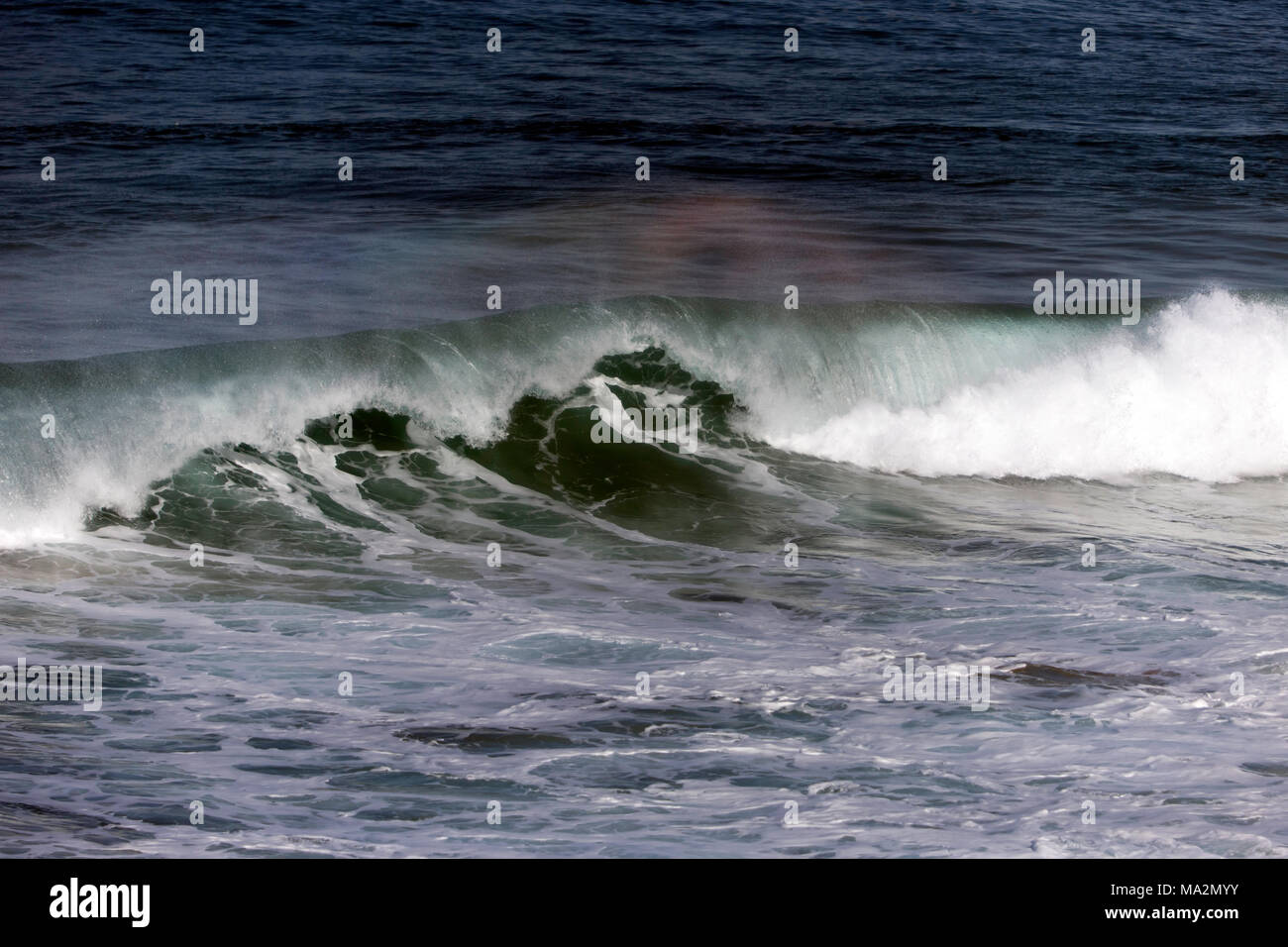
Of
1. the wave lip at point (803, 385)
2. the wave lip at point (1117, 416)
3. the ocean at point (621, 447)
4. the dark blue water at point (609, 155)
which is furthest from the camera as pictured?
the dark blue water at point (609, 155)

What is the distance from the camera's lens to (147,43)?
1042 inches

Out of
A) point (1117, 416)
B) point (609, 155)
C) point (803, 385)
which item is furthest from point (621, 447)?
point (609, 155)

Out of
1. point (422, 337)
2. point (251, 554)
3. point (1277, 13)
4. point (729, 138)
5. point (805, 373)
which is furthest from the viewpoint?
point (1277, 13)

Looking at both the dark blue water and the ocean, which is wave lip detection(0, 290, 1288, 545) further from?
the dark blue water

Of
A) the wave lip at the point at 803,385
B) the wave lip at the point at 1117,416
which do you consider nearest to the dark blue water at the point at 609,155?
the wave lip at the point at 803,385

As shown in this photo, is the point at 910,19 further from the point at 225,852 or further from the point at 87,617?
the point at 225,852

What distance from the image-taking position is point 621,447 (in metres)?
13.6

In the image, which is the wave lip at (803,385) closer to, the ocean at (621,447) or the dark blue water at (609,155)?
the ocean at (621,447)

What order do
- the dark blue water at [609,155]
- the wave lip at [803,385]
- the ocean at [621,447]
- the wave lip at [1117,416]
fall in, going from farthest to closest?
the dark blue water at [609,155], the wave lip at [1117,416], the wave lip at [803,385], the ocean at [621,447]

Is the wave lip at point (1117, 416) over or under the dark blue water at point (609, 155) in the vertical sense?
under

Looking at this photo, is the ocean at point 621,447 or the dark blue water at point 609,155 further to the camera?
the dark blue water at point 609,155

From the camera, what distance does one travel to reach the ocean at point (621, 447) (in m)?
6.60

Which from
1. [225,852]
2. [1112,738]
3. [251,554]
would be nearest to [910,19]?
[251,554]
